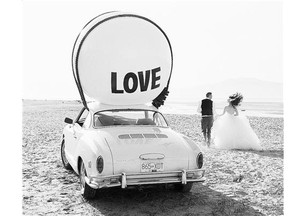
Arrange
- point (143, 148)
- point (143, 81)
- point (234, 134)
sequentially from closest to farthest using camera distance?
point (143, 148), point (143, 81), point (234, 134)

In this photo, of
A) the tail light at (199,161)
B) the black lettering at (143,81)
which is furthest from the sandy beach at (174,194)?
the black lettering at (143,81)

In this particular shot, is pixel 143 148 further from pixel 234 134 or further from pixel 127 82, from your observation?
pixel 234 134

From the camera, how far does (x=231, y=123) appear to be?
10938 mm

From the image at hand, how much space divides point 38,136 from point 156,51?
7739mm

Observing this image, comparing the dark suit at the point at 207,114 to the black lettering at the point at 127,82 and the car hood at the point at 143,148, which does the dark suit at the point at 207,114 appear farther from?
the car hood at the point at 143,148

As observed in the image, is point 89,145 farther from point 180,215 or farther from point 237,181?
point 237,181

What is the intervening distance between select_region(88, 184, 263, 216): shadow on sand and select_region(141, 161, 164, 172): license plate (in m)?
0.36

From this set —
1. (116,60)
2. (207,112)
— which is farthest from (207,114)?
(116,60)

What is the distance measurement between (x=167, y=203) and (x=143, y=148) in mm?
967

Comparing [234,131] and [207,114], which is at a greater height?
[207,114]

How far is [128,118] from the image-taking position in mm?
7266

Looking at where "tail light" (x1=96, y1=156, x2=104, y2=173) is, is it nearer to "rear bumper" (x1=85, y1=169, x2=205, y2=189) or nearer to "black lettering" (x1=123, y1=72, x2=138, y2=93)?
"rear bumper" (x1=85, y1=169, x2=205, y2=189)

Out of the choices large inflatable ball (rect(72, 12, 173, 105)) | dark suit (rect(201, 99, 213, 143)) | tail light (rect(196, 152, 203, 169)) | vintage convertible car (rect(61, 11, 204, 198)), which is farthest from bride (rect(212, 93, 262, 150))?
tail light (rect(196, 152, 203, 169))

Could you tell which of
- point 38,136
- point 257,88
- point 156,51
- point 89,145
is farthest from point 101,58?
point 257,88
